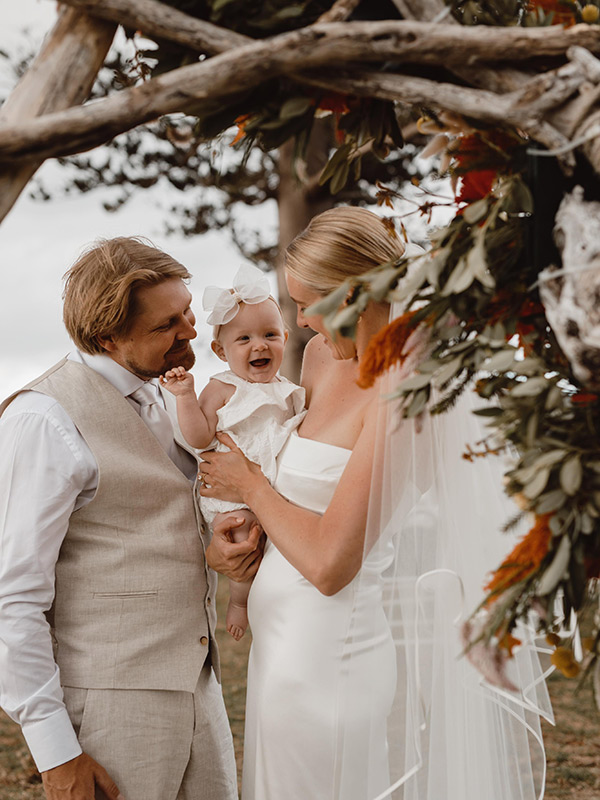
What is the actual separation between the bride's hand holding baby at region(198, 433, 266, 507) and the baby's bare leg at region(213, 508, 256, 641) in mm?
67

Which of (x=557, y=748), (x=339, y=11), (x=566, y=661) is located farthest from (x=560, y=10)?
(x=557, y=748)

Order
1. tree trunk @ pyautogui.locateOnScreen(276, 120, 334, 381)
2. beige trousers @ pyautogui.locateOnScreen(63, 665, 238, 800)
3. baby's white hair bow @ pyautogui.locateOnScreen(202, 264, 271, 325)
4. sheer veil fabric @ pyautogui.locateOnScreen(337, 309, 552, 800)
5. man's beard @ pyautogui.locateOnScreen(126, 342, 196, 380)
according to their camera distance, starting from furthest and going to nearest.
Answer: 1. tree trunk @ pyautogui.locateOnScreen(276, 120, 334, 381)
2. baby's white hair bow @ pyautogui.locateOnScreen(202, 264, 271, 325)
3. man's beard @ pyautogui.locateOnScreen(126, 342, 196, 380)
4. beige trousers @ pyautogui.locateOnScreen(63, 665, 238, 800)
5. sheer veil fabric @ pyautogui.locateOnScreen(337, 309, 552, 800)

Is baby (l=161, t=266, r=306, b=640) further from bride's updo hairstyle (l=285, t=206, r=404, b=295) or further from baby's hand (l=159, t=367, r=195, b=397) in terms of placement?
bride's updo hairstyle (l=285, t=206, r=404, b=295)

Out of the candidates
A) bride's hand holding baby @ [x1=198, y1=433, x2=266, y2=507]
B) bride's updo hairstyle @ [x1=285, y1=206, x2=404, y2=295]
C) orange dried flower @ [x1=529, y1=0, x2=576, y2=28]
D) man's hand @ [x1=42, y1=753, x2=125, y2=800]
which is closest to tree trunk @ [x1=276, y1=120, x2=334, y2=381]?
bride's hand holding baby @ [x1=198, y1=433, x2=266, y2=507]

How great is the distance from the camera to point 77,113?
137cm

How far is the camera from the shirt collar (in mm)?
2598

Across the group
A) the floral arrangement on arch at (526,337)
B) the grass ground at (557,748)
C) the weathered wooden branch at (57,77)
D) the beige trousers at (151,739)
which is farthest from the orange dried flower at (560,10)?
the grass ground at (557,748)

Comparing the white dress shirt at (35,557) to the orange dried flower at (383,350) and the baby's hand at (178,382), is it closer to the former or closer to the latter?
the baby's hand at (178,382)

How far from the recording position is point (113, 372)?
2600 mm

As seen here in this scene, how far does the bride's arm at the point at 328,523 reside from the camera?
2.25 meters

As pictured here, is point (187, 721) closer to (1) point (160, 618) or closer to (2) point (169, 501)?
(1) point (160, 618)

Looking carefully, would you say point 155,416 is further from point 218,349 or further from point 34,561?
point 34,561

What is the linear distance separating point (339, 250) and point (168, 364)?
69cm

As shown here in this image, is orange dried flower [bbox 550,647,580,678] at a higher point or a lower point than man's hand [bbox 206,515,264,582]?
lower
